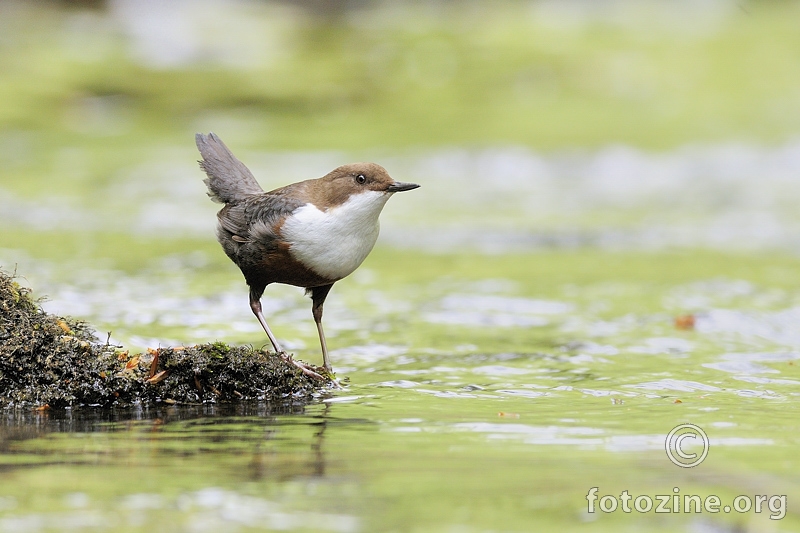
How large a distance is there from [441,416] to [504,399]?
1.63 ft

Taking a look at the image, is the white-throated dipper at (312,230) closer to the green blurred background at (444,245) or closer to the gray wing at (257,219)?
the gray wing at (257,219)

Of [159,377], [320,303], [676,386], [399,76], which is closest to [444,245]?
[320,303]

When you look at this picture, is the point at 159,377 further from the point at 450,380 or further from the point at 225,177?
the point at 225,177

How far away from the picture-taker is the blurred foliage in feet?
55.0

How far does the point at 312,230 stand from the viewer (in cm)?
436

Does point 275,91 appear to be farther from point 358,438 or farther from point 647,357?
point 358,438

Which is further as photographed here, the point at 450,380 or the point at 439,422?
the point at 450,380

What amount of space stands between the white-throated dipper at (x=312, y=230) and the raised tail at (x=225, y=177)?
0.46 m

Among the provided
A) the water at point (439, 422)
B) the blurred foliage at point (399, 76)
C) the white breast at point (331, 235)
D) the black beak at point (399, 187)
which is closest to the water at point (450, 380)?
the water at point (439, 422)

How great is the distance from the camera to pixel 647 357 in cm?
546

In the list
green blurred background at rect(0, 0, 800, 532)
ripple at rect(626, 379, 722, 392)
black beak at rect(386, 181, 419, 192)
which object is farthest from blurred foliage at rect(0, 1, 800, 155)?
ripple at rect(626, 379, 722, 392)

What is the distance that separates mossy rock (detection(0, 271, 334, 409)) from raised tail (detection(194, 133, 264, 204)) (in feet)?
4.02

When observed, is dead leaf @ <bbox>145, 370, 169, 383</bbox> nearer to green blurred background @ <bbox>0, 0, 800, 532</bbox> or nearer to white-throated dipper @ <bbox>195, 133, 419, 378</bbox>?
green blurred background @ <bbox>0, 0, 800, 532</bbox>

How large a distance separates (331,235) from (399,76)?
1608cm
